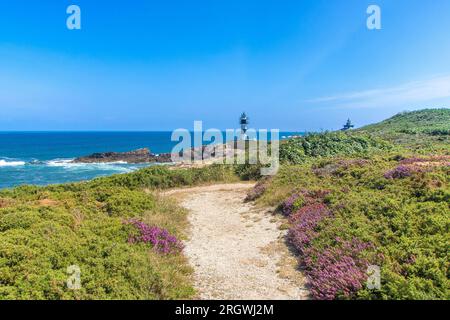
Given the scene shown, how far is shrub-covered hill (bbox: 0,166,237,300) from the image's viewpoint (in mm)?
6730

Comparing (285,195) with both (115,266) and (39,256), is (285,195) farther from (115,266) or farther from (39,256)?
(39,256)

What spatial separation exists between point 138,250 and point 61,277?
8.16ft

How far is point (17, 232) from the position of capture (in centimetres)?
923

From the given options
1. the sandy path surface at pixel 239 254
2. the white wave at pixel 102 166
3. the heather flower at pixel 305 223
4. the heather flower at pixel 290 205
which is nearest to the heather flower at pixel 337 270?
the sandy path surface at pixel 239 254

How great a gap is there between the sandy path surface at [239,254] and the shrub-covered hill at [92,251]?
0.70m

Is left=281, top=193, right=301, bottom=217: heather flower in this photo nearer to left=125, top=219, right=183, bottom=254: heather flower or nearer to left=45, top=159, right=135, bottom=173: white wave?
left=125, top=219, right=183, bottom=254: heather flower

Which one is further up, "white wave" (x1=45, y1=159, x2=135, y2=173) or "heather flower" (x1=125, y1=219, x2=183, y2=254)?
"heather flower" (x1=125, y1=219, x2=183, y2=254)

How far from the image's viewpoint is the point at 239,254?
1041 cm

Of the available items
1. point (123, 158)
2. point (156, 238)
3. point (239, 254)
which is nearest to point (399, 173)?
point (239, 254)

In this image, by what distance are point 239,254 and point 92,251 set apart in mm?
4701

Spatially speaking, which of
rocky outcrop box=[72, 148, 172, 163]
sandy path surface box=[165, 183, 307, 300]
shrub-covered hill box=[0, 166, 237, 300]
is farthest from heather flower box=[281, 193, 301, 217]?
rocky outcrop box=[72, 148, 172, 163]
